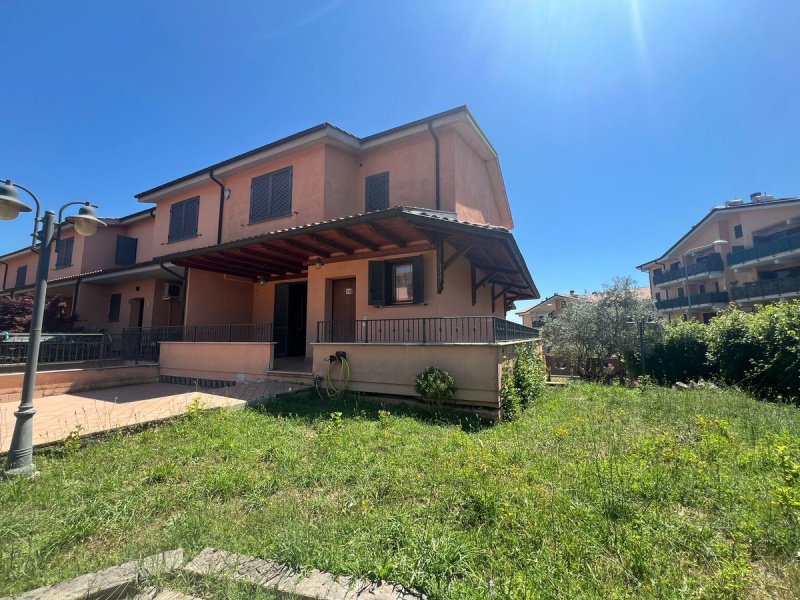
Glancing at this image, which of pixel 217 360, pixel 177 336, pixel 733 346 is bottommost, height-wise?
pixel 217 360

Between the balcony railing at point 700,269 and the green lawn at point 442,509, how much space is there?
102 ft

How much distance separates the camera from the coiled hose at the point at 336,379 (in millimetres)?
8047

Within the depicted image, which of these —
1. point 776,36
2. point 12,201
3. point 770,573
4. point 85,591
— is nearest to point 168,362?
point 12,201

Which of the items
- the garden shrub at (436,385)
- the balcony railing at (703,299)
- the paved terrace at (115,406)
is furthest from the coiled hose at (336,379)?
the balcony railing at (703,299)

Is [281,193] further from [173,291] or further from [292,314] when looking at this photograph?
[173,291]

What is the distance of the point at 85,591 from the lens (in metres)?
2.15

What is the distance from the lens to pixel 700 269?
3103 centimetres

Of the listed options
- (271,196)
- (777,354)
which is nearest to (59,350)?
(271,196)

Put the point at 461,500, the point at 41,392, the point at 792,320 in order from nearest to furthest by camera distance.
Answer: the point at 461,500
the point at 41,392
the point at 792,320

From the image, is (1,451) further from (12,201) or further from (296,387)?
(296,387)

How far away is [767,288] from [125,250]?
4222 centimetres

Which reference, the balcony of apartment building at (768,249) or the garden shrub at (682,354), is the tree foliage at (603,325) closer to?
the garden shrub at (682,354)

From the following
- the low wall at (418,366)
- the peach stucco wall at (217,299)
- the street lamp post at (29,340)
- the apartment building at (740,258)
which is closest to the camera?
the street lamp post at (29,340)

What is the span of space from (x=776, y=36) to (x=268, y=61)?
479 inches
